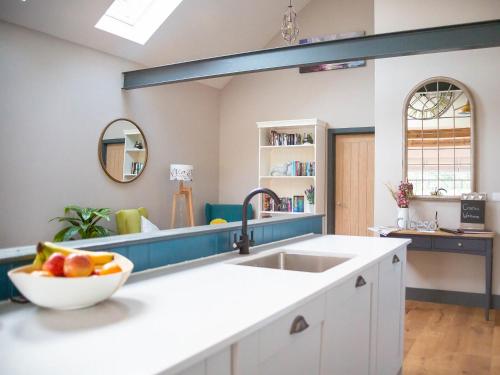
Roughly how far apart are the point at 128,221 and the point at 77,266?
4435mm

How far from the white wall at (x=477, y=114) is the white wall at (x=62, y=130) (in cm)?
298

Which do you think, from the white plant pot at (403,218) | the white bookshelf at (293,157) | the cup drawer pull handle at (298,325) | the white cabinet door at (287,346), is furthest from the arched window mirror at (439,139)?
the cup drawer pull handle at (298,325)

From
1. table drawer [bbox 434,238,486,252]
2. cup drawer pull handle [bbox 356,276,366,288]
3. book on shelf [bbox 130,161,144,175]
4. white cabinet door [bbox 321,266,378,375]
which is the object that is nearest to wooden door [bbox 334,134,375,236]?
table drawer [bbox 434,238,486,252]

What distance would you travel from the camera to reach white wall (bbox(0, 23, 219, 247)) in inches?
176

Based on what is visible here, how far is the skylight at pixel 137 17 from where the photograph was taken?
5398 mm

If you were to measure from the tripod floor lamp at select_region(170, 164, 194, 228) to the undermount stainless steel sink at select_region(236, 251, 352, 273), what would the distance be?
12.3 ft

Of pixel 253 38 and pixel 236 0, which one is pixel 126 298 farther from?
pixel 253 38

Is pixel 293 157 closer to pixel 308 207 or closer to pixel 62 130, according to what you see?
pixel 308 207

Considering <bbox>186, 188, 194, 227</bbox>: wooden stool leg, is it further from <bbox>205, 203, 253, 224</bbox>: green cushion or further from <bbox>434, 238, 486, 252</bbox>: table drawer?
<bbox>434, 238, 486, 252</bbox>: table drawer

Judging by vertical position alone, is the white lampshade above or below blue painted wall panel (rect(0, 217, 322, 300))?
above

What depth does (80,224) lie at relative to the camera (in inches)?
194

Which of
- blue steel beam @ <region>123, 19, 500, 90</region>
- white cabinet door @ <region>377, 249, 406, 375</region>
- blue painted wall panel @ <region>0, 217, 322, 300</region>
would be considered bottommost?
white cabinet door @ <region>377, 249, 406, 375</region>

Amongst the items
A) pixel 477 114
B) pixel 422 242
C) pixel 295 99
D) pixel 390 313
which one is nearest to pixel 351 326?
pixel 390 313

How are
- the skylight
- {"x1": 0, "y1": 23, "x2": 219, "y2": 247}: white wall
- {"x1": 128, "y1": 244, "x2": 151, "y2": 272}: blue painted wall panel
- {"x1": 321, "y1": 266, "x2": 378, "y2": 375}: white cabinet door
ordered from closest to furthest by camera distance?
1. {"x1": 321, "y1": 266, "x2": 378, "y2": 375}: white cabinet door
2. {"x1": 128, "y1": 244, "x2": 151, "y2": 272}: blue painted wall panel
3. {"x1": 0, "y1": 23, "x2": 219, "y2": 247}: white wall
4. the skylight
